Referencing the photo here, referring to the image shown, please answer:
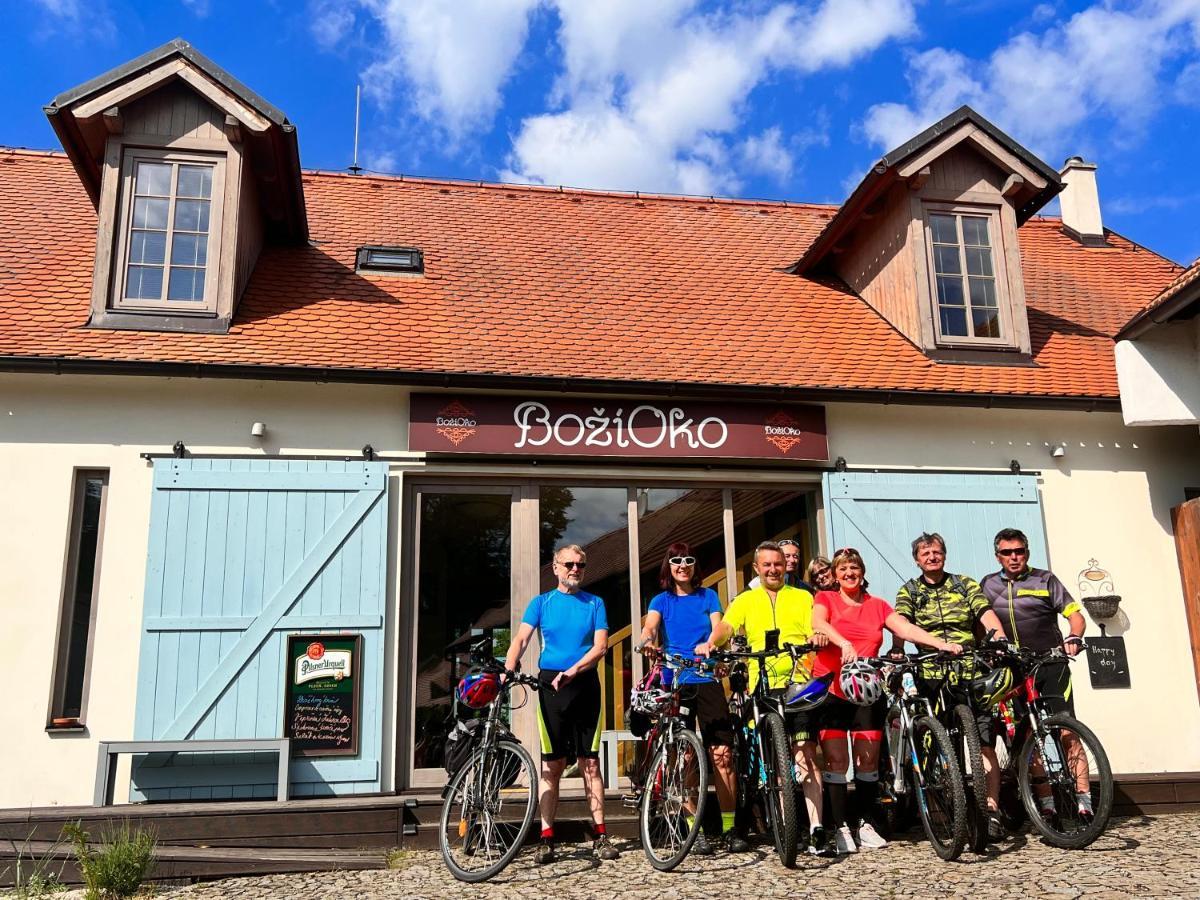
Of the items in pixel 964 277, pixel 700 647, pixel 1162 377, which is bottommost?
pixel 700 647

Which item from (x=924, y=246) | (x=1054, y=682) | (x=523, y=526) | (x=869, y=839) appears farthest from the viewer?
(x=924, y=246)

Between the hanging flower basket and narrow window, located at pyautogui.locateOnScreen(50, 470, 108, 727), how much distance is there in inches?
289

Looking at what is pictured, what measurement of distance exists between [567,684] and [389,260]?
5372 millimetres

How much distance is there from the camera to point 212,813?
20.1ft

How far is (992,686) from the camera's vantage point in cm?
556

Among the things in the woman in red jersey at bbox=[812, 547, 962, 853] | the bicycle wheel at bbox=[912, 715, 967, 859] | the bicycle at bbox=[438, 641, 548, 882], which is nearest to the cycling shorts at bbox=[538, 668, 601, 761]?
the bicycle at bbox=[438, 641, 548, 882]

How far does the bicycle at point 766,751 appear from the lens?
5.11 meters

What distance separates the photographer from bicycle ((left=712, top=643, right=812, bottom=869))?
5.11m

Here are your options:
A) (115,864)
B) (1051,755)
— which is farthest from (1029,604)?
(115,864)

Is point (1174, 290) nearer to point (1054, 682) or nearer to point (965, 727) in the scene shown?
point (1054, 682)

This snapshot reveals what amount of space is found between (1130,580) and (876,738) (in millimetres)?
3555

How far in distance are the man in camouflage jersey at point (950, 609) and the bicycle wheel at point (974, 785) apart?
1.02 ft

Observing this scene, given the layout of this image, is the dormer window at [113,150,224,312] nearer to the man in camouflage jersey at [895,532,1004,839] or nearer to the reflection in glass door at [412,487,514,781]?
the reflection in glass door at [412,487,514,781]

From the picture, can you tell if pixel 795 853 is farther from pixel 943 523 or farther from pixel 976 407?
pixel 976 407
